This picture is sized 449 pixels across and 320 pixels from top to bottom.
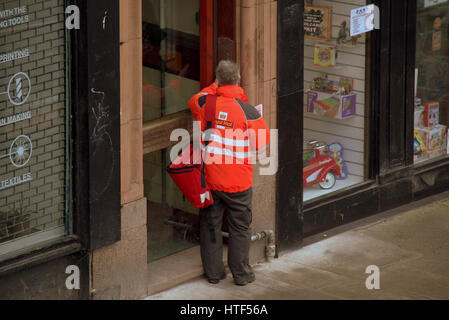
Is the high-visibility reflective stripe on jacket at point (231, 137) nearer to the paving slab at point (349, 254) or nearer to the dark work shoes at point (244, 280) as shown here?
the dark work shoes at point (244, 280)

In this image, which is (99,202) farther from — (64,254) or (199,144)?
(199,144)

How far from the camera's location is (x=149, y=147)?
8055mm

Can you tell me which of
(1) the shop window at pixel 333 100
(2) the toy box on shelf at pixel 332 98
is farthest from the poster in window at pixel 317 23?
(2) the toy box on shelf at pixel 332 98

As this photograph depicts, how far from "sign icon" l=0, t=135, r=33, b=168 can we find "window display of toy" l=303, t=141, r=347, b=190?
3.36 metres

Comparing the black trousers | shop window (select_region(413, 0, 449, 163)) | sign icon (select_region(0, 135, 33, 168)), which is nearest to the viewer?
sign icon (select_region(0, 135, 33, 168))

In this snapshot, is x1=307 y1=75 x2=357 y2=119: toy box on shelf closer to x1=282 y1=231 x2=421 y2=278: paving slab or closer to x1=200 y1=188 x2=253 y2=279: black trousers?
x1=282 y1=231 x2=421 y2=278: paving slab

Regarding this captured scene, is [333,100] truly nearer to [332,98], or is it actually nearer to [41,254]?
[332,98]

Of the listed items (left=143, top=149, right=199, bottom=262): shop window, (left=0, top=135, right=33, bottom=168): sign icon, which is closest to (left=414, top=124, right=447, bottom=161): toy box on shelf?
(left=143, top=149, right=199, bottom=262): shop window

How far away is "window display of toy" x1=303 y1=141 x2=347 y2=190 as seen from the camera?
9.60 m

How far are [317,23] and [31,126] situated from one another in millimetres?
3583

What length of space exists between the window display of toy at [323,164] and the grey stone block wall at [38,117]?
3.14m

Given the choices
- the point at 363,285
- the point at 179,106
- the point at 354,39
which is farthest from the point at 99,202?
the point at 354,39

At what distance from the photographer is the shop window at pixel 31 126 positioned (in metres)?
6.81

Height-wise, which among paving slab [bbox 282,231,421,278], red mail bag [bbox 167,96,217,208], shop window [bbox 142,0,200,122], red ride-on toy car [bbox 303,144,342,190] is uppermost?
shop window [bbox 142,0,200,122]
